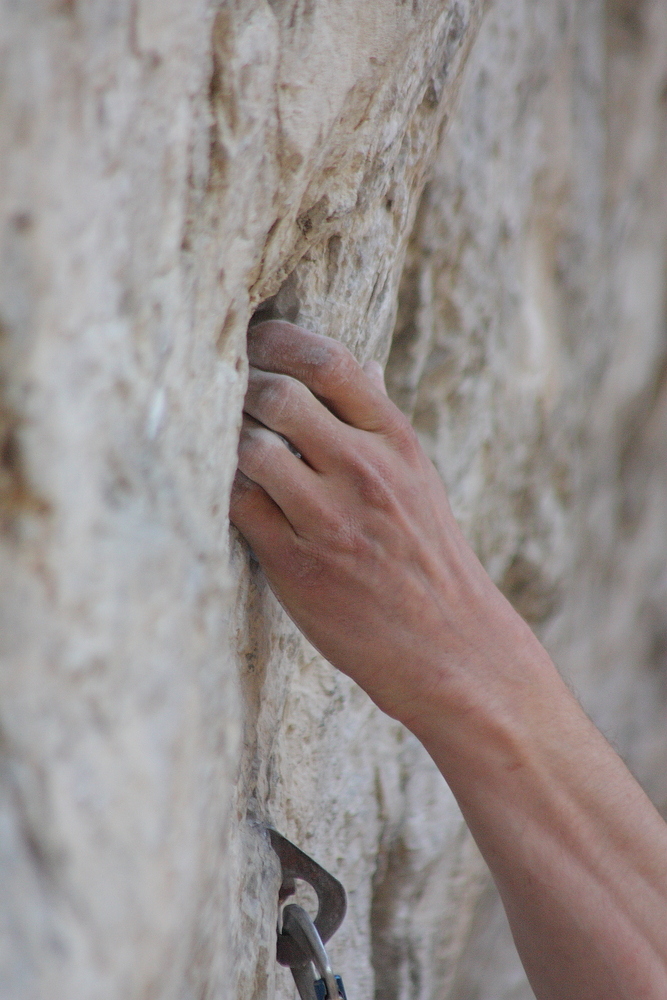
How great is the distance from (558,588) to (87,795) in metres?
0.92

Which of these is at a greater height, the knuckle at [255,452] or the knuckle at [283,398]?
the knuckle at [283,398]

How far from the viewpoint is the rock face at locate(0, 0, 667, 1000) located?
29cm

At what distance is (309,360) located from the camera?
567mm

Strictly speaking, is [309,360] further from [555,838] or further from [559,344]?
[559,344]

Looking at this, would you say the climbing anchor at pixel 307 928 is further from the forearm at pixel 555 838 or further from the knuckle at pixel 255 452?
the knuckle at pixel 255 452

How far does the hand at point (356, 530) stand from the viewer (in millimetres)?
561

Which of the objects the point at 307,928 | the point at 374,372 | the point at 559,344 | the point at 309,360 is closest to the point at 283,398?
the point at 309,360

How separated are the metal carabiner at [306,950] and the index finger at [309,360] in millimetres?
386

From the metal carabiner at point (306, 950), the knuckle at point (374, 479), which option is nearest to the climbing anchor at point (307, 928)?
the metal carabiner at point (306, 950)

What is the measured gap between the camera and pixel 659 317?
47.7 inches

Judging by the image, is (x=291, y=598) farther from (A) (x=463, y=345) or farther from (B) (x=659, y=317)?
(B) (x=659, y=317)

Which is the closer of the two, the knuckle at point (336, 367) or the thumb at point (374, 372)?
the knuckle at point (336, 367)

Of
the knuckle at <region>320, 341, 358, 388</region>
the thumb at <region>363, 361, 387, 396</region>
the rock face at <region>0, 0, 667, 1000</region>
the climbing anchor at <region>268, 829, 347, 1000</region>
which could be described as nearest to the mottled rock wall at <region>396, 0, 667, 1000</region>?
the rock face at <region>0, 0, 667, 1000</region>

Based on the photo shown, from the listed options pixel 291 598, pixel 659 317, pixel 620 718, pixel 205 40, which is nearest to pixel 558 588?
pixel 620 718
